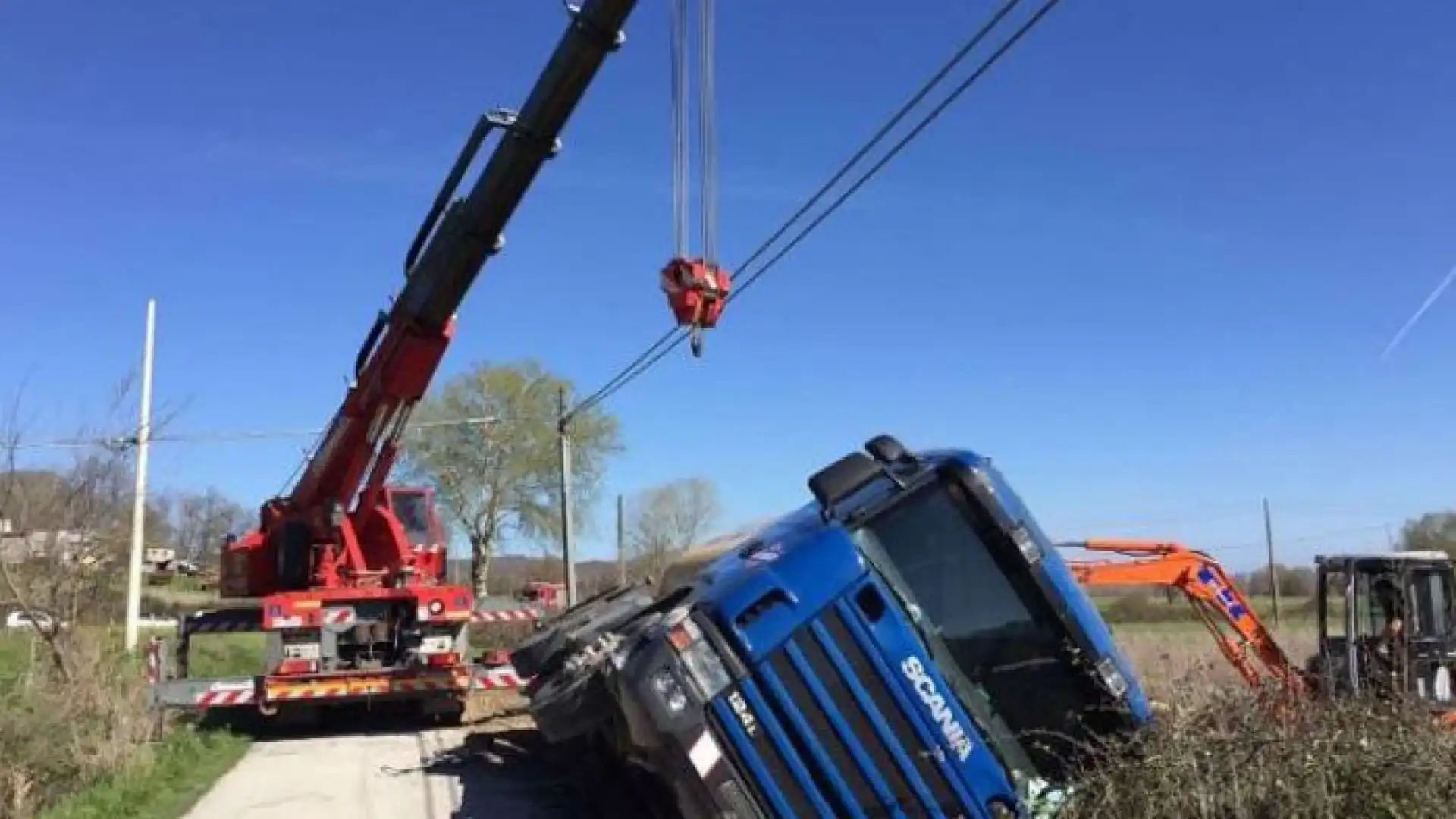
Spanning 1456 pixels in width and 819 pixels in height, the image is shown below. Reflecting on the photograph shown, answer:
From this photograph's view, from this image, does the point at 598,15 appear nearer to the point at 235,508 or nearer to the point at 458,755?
the point at 458,755

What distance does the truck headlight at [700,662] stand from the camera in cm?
577

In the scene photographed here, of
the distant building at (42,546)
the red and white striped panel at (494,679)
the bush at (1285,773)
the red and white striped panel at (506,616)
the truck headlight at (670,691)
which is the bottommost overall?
the red and white striped panel at (494,679)

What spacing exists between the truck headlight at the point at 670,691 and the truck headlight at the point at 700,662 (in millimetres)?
70

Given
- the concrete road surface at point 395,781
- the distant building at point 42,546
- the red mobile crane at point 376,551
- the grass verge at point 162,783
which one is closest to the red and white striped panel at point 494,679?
the red mobile crane at point 376,551

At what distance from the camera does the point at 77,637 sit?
13875 millimetres

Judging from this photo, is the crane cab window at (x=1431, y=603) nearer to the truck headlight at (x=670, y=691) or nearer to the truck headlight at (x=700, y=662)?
the truck headlight at (x=700, y=662)

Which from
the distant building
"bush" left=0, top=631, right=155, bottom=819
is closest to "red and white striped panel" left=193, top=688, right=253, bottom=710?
"bush" left=0, top=631, right=155, bottom=819

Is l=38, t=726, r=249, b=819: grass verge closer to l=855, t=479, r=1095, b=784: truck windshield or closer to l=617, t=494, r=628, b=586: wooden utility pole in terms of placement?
l=855, t=479, r=1095, b=784: truck windshield

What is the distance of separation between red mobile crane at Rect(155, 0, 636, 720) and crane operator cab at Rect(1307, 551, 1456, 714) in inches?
346

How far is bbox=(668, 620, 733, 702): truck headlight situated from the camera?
5773 mm

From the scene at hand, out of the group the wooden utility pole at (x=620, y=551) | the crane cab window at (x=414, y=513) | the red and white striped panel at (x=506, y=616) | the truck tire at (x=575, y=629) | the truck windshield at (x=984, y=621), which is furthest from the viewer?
the wooden utility pole at (x=620, y=551)

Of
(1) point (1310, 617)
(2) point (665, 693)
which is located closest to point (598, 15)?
(2) point (665, 693)

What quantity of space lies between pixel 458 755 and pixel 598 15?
22.7ft

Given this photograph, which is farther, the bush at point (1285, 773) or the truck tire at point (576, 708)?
the truck tire at point (576, 708)
